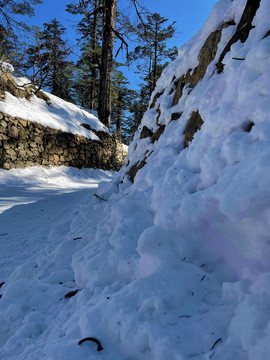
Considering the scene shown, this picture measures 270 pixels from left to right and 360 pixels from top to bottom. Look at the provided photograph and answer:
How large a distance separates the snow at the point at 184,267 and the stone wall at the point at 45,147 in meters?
6.04

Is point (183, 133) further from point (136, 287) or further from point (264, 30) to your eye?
point (136, 287)

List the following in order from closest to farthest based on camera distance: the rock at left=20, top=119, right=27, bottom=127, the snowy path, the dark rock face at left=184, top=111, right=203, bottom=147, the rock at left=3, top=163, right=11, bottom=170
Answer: the snowy path → the dark rock face at left=184, top=111, right=203, bottom=147 → the rock at left=3, top=163, right=11, bottom=170 → the rock at left=20, top=119, right=27, bottom=127

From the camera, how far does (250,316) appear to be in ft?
2.88

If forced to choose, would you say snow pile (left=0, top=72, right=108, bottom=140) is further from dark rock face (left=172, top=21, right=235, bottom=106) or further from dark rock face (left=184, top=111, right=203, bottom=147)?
dark rock face (left=184, top=111, right=203, bottom=147)

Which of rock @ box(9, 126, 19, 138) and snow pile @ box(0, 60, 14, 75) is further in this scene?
snow pile @ box(0, 60, 14, 75)

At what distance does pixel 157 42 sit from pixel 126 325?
1918 cm

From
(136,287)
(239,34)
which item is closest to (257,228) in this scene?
(136,287)

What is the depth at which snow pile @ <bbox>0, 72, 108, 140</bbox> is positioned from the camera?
8062 mm

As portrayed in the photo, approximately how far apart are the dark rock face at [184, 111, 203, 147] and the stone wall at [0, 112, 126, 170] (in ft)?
21.8

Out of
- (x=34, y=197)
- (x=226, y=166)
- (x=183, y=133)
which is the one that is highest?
(x=183, y=133)

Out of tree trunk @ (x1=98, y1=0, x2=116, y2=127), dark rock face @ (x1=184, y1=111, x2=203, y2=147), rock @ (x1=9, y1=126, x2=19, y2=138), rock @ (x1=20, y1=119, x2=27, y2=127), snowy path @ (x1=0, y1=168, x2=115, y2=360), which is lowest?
snowy path @ (x1=0, y1=168, x2=115, y2=360)

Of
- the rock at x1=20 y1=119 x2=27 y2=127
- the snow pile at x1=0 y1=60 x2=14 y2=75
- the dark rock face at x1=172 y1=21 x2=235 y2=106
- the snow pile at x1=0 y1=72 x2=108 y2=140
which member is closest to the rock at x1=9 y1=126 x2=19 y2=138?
the rock at x1=20 y1=119 x2=27 y2=127

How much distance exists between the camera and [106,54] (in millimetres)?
10672

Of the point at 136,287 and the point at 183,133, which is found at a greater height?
the point at 183,133
